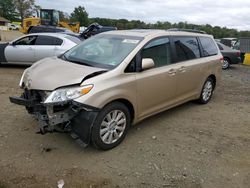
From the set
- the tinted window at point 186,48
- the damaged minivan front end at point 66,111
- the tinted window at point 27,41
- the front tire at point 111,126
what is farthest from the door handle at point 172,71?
the tinted window at point 27,41

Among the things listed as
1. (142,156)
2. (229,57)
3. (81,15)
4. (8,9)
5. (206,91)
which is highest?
(8,9)

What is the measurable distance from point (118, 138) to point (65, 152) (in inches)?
32.1

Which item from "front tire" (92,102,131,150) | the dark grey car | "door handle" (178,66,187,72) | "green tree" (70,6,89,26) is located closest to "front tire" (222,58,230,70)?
the dark grey car

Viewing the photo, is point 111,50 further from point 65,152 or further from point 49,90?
point 65,152

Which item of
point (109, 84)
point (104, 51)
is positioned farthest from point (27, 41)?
point (109, 84)

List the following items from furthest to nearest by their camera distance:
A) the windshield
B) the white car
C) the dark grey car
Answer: the dark grey car, the white car, the windshield

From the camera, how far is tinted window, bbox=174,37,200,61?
555cm

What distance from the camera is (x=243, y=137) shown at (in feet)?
16.4

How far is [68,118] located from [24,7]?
98863mm

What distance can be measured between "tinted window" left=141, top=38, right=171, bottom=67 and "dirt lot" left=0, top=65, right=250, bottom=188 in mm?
1186

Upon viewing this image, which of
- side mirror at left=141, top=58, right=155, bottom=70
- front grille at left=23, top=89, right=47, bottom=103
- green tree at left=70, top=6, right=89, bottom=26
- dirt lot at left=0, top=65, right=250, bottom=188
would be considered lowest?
dirt lot at left=0, top=65, right=250, bottom=188

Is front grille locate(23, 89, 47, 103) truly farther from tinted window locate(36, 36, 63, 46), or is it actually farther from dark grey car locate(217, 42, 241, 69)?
dark grey car locate(217, 42, 241, 69)

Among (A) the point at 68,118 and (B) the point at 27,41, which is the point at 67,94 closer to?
(A) the point at 68,118

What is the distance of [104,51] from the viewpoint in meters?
4.80
